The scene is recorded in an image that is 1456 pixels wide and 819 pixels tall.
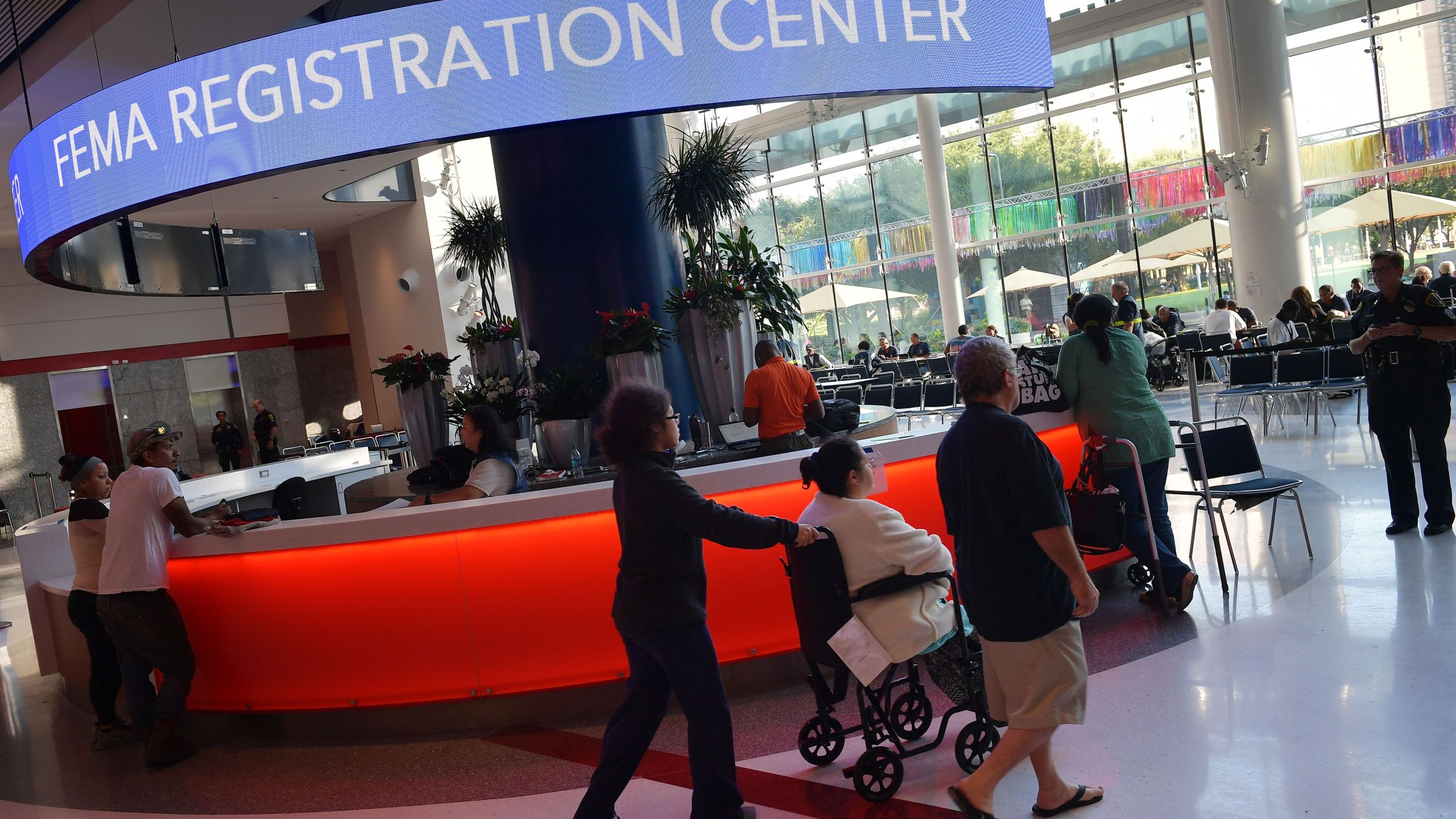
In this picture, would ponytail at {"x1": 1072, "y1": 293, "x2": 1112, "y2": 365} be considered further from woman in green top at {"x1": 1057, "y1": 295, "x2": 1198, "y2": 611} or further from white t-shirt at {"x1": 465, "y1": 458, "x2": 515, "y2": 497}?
white t-shirt at {"x1": 465, "y1": 458, "x2": 515, "y2": 497}

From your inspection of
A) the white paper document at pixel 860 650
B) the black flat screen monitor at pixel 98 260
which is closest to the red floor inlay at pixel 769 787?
the white paper document at pixel 860 650

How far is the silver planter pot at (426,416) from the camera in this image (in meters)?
7.48

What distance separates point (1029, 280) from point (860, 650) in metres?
18.2

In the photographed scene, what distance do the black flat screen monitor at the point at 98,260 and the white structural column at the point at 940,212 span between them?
15.2 meters

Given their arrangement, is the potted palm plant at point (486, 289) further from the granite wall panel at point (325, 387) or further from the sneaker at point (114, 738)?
the granite wall panel at point (325, 387)

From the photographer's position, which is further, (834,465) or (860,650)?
(834,465)

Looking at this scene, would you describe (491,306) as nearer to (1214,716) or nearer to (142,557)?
(142,557)

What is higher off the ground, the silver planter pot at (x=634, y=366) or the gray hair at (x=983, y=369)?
the silver planter pot at (x=634, y=366)

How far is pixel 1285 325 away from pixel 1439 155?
6.38 meters

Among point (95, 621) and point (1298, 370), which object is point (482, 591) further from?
point (1298, 370)

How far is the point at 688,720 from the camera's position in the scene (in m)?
3.02

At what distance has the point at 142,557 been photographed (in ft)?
15.1

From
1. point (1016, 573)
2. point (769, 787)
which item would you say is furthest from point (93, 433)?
point (1016, 573)

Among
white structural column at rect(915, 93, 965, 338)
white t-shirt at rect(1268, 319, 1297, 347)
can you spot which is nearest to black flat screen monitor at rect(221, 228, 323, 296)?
white t-shirt at rect(1268, 319, 1297, 347)
